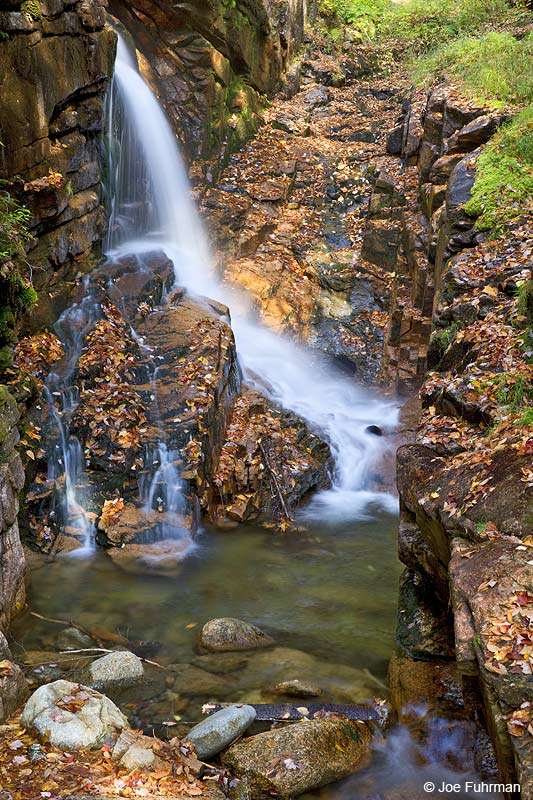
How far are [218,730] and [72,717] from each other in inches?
42.5

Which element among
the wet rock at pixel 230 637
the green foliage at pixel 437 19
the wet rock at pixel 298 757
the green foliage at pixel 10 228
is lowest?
the wet rock at pixel 230 637

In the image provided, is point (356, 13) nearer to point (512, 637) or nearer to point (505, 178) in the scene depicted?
point (505, 178)

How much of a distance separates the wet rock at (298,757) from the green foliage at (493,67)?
459 inches

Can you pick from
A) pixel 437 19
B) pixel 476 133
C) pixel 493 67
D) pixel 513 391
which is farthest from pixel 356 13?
pixel 513 391

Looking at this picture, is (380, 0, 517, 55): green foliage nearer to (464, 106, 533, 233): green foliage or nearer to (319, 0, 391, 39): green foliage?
(319, 0, 391, 39): green foliage

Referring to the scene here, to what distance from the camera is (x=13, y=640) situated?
6.09 m

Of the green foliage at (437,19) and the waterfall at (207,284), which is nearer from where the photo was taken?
the waterfall at (207,284)

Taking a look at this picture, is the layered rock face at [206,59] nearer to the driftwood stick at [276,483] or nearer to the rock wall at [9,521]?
the driftwood stick at [276,483]

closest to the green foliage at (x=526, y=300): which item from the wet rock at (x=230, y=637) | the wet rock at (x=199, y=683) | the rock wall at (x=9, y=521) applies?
the wet rock at (x=230, y=637)

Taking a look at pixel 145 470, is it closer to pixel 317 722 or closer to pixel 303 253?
pixel 317 722

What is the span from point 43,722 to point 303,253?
39.7 ft

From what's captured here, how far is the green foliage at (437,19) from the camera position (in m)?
19.2

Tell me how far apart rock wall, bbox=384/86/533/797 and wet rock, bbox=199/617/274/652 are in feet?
4.86

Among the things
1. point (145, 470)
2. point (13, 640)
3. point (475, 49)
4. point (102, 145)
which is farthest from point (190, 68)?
point (13, 640)
